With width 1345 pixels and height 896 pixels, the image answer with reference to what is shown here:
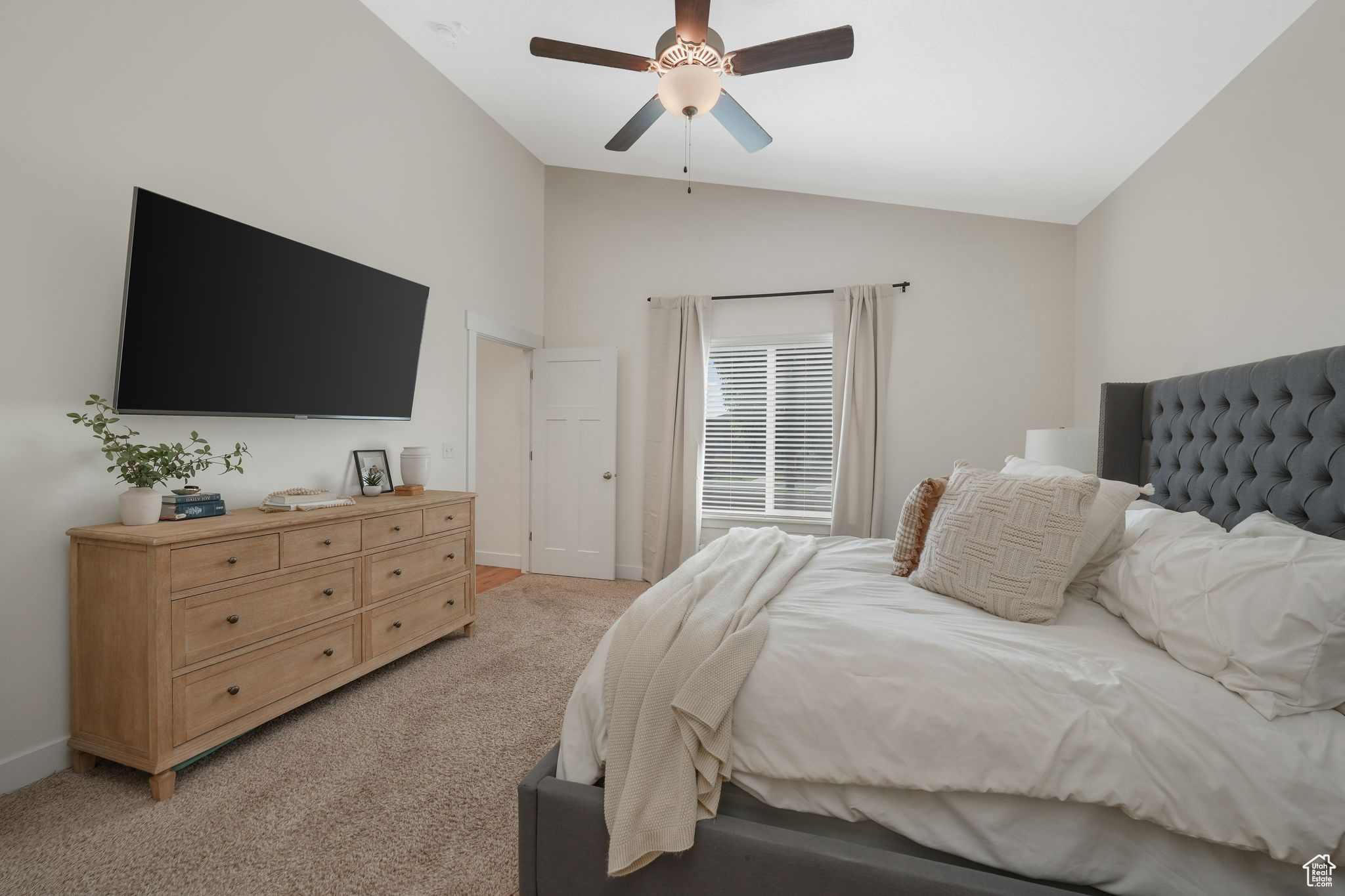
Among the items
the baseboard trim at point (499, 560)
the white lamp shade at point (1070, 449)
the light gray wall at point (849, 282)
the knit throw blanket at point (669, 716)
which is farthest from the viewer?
the baseboard trim at point (499, 560)

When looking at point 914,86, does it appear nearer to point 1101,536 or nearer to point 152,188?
point 1101,536

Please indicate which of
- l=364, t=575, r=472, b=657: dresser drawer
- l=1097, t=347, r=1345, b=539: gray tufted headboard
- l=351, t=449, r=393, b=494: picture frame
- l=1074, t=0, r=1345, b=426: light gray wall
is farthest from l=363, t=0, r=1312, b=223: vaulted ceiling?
l=364, t=575, r=472, b=657: dresser drawer

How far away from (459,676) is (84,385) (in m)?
1.89

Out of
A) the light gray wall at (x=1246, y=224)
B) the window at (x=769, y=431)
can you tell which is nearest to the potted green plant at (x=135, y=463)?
the window at (x=769, y=431)

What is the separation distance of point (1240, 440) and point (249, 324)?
390cm

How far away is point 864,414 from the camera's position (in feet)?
13.6

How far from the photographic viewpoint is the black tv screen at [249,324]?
6.70ft

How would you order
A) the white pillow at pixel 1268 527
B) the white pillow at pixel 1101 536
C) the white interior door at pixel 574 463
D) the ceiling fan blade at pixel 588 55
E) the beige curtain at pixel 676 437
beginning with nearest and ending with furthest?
the white pillow at pixel 1268 527
the white pillow at pixel 1101 536
the ceiling fan blade at pixel 588 55
the beige curtain at pixel 676 437
the white interior door at pixel 574 463

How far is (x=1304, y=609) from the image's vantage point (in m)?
1.16

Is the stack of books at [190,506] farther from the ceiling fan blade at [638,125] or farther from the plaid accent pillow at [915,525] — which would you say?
the plaid accent pillow at [915,525]

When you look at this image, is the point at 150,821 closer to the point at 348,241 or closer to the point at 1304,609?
the point at 348,241

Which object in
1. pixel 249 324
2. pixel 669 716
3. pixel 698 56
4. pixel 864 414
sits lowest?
pixel 669 716

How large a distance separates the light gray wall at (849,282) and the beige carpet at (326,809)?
2.55 meters

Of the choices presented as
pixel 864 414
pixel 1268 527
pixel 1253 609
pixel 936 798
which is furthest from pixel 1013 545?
pixel 864 414
